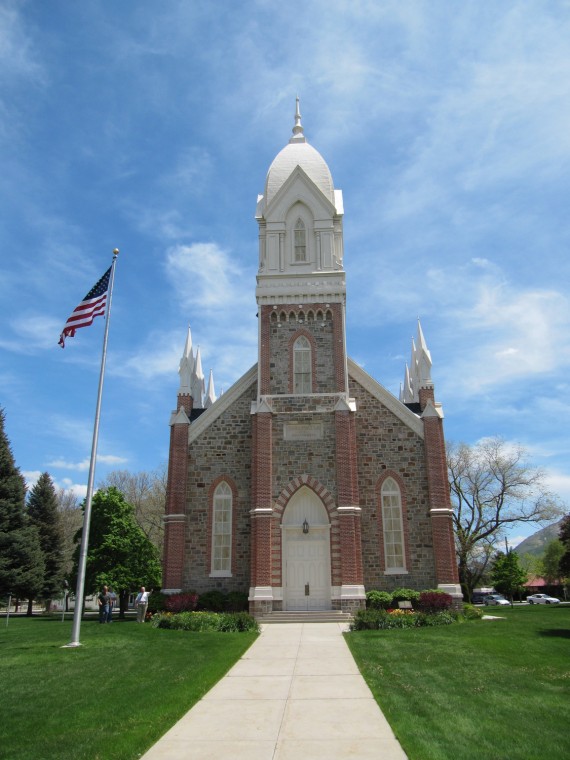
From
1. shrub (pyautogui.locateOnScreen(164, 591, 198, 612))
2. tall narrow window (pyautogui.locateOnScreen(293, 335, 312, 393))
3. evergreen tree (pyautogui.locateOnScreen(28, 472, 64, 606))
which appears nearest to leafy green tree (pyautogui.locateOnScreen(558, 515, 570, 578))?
tall narrow window (pyautogui.locateOnScreen(293, 335, 312, 393))

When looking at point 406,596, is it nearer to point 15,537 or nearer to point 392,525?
point 392,525

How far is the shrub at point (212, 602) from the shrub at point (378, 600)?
221 inches

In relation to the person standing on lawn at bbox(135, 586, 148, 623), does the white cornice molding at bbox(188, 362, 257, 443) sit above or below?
above

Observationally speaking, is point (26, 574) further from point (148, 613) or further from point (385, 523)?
point (385, 523)

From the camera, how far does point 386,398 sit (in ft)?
90.9

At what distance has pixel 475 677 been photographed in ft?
39.9

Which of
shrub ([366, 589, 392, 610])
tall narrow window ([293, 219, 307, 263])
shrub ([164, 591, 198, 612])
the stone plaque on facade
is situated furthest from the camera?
tall narrow window ([293, 219, 307, 263])

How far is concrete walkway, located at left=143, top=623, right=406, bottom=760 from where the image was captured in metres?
7.77

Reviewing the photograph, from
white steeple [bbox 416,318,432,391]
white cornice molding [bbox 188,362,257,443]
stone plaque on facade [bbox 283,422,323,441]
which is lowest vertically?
stone plaque on facade [bbox 283,422,323,441]

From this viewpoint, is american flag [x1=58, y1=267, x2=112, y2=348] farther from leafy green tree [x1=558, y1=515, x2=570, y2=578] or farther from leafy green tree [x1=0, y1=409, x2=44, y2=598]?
leafy green tree [x1=558, y1=515, x2=570, y2=578]

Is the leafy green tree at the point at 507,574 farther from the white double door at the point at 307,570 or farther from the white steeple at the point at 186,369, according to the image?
the white steeple at the point at 186,369

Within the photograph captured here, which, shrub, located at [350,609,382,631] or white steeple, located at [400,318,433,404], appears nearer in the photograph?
shrub, located at [350,609,382,631]

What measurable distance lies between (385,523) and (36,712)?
1828 centimetres

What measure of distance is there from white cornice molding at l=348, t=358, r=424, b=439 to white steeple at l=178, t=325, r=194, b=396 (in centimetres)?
745
